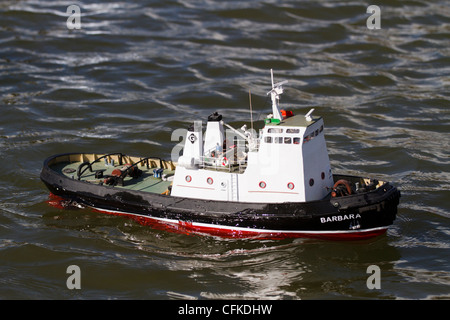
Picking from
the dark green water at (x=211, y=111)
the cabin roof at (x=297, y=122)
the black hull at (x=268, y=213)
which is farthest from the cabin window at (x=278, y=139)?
the dark green water at (x=211, y=111)

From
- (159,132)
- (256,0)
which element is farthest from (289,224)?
(256,0)

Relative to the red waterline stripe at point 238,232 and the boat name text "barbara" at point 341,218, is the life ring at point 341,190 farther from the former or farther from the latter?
the red waterline stripe at point 238,232

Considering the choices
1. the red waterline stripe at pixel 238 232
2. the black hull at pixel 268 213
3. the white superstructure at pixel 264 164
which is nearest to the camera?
the black hull at pixel 268 213

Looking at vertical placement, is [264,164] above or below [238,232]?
above

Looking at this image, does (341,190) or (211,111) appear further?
(211,111)

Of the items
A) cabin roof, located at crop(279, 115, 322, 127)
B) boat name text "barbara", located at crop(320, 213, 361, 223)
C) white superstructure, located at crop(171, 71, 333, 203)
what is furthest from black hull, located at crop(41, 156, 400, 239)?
cabin roof, located at crop(279, 115, 322, 127)

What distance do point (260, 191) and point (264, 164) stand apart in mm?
1011

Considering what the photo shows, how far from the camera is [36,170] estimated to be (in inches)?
1166

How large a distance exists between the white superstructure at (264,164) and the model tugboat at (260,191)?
1.4 inches

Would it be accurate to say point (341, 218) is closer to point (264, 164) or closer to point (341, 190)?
point (341, 190)

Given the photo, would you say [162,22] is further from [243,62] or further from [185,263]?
[185,263]

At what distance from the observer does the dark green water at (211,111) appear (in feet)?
70.3

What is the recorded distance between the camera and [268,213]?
22453mm

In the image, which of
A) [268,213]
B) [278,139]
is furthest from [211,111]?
[268,213]
